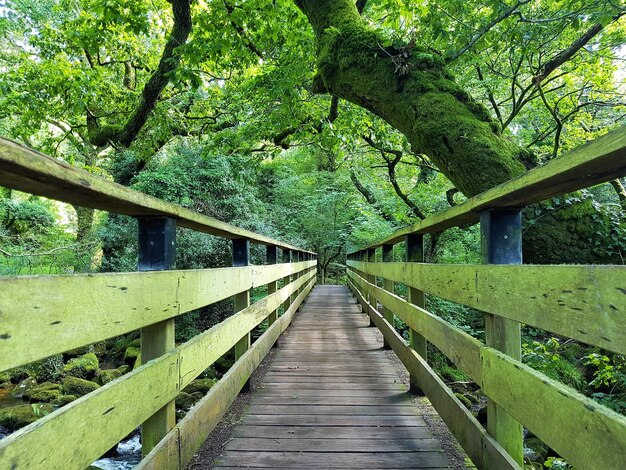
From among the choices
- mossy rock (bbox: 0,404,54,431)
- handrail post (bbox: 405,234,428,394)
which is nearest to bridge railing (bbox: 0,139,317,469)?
handrail post (bbox: 405,234,428,394)

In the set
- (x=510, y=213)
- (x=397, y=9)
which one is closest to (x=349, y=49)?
(x=397, y=9)

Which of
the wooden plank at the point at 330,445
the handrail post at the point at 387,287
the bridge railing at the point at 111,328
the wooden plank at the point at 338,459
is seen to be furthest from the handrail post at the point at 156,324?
the handrail post at the point at 387,287

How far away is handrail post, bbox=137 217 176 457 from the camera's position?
4.75 feet

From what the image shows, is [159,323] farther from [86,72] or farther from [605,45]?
[86,72]

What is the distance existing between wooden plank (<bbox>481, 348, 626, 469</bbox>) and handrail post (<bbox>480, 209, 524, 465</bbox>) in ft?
0.33

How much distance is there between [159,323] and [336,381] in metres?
2.05

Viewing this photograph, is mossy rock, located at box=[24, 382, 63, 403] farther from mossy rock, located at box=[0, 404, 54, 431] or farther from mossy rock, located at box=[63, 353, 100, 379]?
mossy rock, located at box=[63, 353, 100, 379]

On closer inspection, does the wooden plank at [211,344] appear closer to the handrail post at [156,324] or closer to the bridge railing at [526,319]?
the handrail post at [156,324]

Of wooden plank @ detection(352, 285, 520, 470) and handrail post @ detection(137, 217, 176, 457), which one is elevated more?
handrail post @ detection(137, 217, 176, 457)

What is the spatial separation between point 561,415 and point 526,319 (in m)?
0.28

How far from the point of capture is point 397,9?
14.0ft

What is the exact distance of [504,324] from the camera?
1.47m

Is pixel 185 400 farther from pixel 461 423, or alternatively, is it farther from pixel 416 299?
pixel 461 423

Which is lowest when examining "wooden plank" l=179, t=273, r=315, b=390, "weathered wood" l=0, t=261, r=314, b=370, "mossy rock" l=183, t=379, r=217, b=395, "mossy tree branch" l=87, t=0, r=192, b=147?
"mossy rock" l=183, t=379, r=217, b=395
